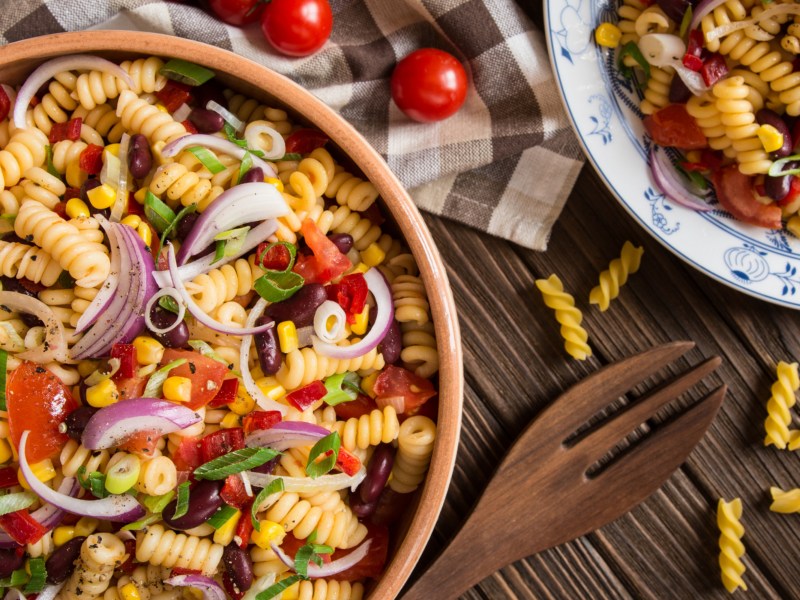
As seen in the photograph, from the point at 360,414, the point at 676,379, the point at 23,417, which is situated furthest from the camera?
the point at 676,379

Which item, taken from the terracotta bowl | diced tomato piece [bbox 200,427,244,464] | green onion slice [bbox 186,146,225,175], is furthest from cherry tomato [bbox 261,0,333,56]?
diced tomato piece [bbox 200,427,244,464]

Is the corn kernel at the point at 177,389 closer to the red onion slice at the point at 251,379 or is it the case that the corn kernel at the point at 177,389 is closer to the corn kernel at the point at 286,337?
the red onion slice at the point at 251,379

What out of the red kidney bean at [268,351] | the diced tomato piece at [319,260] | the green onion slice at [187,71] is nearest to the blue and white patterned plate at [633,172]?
the diced tomato piece at [319,260]

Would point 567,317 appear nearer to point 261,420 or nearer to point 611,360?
point 611,360

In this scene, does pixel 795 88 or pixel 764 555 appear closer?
pixel 795 88

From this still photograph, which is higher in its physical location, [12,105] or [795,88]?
[12,105]

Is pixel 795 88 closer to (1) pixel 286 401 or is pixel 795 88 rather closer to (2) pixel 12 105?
(1) pixel 286 401

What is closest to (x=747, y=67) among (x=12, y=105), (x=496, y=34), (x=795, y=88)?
(x=795, y=88)
